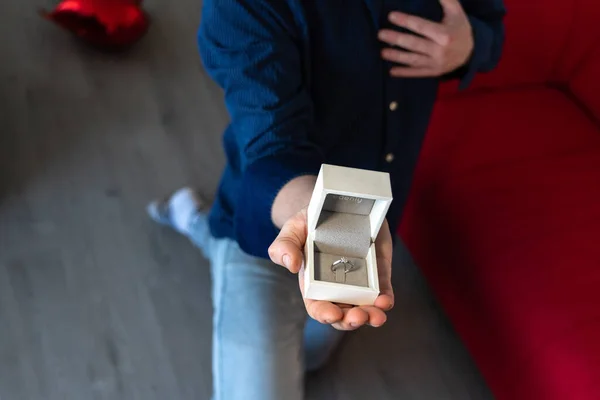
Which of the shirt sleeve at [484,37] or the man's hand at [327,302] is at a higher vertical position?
the shirt sleeve at [484,37]

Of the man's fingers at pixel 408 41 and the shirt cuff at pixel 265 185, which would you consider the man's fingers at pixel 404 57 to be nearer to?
the man's fingers at pixel 408 41

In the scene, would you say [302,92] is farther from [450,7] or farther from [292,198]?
[450,7]

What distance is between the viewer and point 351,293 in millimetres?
539

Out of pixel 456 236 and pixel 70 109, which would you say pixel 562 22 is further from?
pixel 70 109

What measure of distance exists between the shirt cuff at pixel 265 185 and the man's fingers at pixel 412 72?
200 mm

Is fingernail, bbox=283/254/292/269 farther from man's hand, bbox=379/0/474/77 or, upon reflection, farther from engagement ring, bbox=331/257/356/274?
man's hand, bbox=379/0/474/77

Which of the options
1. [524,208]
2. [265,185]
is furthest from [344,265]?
[524,208]

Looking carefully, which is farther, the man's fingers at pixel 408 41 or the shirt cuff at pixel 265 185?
the man's fingers at pixel 408 41

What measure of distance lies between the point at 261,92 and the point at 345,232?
9.6 inches

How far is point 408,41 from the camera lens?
0.82 meters

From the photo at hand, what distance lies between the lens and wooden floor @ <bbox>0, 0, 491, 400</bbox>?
1.13 meters

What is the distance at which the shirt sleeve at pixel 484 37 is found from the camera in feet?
3.05

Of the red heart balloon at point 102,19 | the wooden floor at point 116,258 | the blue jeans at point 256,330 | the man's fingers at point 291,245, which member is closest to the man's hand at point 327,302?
the man's fingers at point 291,245

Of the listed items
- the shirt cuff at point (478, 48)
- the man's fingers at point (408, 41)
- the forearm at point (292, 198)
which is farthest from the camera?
the shirt cuff at point (478, 48)
